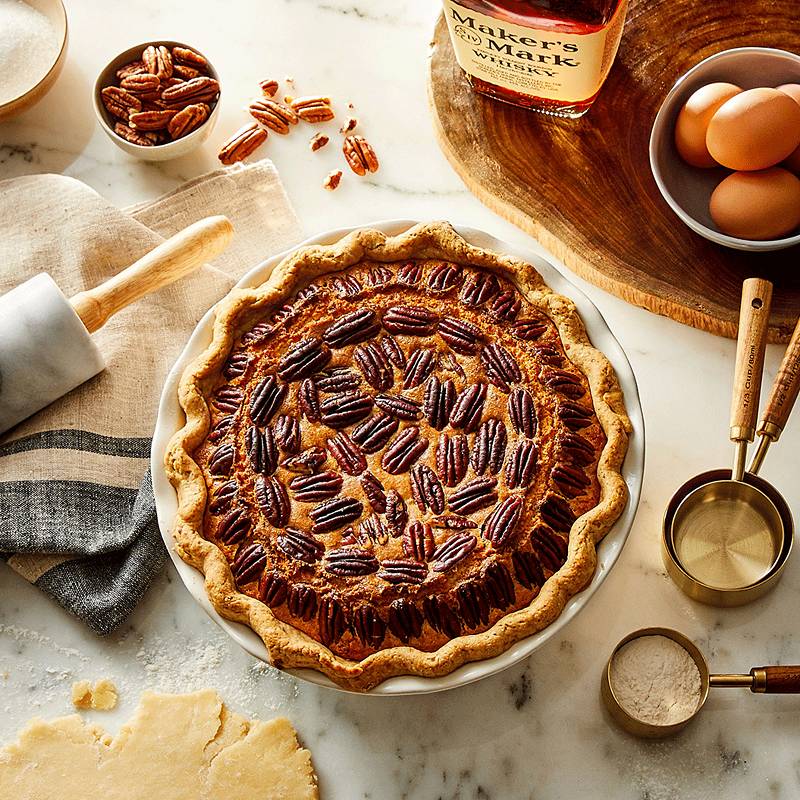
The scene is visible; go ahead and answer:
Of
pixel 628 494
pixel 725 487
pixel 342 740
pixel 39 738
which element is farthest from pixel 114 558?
pixel 725 487

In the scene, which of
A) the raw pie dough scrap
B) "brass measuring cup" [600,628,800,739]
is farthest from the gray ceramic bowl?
the raw pie dough scrap

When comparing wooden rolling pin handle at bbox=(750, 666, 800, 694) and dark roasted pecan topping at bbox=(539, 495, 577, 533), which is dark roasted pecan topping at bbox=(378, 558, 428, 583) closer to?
dark roasted pecan topping at bbox=(539, 495, 577, 533)

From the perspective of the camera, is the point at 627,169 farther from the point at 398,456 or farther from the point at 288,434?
the point at 288,434

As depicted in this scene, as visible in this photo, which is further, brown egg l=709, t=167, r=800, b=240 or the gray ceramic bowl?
the gray ceramic bowl

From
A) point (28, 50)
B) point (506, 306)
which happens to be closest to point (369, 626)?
point (506, 306)

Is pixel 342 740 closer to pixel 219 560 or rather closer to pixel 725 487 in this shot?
pixel 219 560

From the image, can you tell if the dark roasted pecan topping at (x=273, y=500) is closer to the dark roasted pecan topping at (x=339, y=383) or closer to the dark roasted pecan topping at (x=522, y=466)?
the dark roasted pecan topping at (x=339, y=383)
